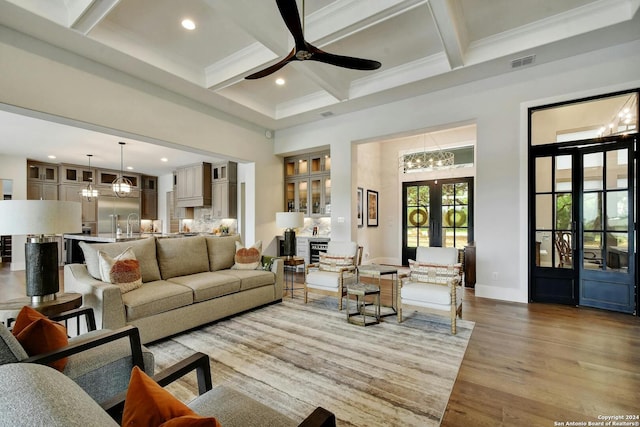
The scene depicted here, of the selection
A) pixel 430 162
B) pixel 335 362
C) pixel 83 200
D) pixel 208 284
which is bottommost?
pixel 335 362

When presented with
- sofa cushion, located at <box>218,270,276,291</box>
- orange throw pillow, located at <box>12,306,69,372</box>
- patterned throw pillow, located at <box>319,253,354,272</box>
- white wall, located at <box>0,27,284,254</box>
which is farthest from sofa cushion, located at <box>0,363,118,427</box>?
white wall, located at <box>0,27,284,254</box>

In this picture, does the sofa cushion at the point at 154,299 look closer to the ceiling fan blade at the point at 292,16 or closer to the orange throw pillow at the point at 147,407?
the orange throw pillow at the point at 147,407

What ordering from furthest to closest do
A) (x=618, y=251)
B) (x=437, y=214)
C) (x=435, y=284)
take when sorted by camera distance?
(x=437, y=214), (x=618, y=251), (x=435, y=284)

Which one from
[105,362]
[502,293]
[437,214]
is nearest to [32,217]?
[105,362]

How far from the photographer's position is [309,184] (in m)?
6.70

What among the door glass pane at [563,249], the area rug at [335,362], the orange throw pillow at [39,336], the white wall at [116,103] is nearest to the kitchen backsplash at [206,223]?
the white wall at [116,103]

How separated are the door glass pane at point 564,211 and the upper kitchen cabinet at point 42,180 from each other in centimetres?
1133

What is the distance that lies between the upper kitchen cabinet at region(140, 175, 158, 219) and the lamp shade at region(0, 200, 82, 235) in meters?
9.13

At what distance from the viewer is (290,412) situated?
6.12 feet

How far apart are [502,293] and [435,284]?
1.53 meters

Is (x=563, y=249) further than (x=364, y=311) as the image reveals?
Yes

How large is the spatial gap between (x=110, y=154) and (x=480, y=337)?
28.5 feet

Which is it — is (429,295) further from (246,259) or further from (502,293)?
(246,259)

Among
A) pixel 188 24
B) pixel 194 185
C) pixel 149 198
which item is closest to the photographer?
pixel 188 24
